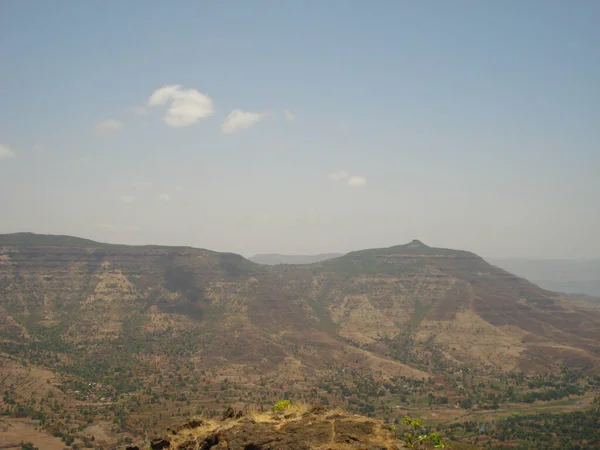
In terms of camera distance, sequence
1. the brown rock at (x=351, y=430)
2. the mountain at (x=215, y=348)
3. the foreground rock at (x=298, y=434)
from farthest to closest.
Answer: the mountain at (x=215, y=348), the brown rock at (x=351, y=430), the foreground rock at (x=298, y=434)

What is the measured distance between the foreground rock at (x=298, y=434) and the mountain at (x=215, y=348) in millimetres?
A: 74308

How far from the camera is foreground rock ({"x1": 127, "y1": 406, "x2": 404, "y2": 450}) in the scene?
66.4 feet

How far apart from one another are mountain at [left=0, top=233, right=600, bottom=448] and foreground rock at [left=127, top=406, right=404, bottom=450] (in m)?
74.3

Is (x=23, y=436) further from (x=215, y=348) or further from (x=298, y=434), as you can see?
(x=298, y=434)

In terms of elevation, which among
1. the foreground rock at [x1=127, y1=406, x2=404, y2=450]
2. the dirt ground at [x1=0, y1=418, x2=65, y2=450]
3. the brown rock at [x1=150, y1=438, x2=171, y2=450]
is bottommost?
the dirt ground at [x1=0, y1=418, x2=65, y2=450]

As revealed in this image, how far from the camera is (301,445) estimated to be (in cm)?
2016

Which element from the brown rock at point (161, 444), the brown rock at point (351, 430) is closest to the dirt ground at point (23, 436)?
the brown rock at point (161, 444)

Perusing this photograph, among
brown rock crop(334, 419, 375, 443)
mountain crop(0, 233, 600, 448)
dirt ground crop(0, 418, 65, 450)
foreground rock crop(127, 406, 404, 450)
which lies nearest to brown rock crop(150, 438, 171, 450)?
foreground rock crop(127, 406, 404, 450)

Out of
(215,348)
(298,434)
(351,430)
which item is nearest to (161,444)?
(298,434)

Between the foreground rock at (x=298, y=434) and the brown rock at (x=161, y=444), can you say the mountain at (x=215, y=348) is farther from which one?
the foreground rock at (x=298, y=434)

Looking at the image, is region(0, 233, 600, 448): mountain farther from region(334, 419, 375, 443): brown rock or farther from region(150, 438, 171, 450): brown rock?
region(334, 419, 375, 443): brown rock

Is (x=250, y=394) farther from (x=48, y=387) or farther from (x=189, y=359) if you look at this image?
(x=48, y=387)

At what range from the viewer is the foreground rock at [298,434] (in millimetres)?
20234

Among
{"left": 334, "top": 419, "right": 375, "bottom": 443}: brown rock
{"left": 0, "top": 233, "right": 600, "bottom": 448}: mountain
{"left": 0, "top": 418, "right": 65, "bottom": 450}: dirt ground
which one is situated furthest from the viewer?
{"left": 0, "top": 233, "right": 600, "bottom": 448}: mountain
